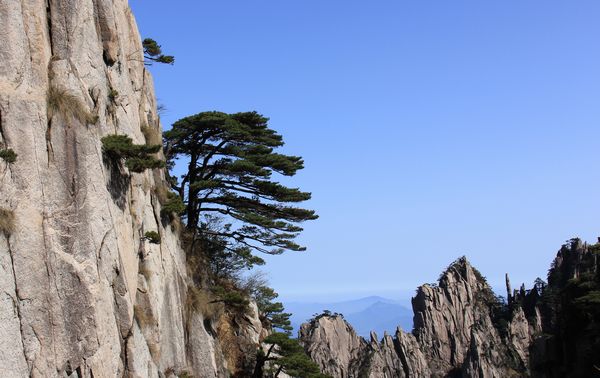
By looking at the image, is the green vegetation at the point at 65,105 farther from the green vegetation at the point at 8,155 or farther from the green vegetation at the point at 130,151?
the green vegetation at the point at 8,155

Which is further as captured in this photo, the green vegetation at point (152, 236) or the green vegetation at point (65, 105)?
the green vegetation at point (152, 236)

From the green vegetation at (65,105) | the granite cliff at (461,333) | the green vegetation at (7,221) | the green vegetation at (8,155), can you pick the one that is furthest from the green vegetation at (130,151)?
the granite cliff at (461,333)

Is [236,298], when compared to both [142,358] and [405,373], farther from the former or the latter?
[405,373]

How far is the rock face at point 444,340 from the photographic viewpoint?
8475 cm

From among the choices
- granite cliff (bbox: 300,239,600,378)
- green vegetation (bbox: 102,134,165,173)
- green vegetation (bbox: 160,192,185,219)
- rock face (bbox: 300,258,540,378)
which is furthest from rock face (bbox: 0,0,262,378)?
rock face (bbox: 300,258,540,378)

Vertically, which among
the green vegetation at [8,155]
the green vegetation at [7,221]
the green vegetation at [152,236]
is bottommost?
the green vegetation at [7,221]

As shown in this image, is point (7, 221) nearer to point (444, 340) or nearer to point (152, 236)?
point (152, 236)

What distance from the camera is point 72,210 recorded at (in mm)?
17562

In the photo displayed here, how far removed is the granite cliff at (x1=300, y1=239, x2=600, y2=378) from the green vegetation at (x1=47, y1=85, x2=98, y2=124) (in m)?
60.2

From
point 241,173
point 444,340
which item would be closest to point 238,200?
point 241,173

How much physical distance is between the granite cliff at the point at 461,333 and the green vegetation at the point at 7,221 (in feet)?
204

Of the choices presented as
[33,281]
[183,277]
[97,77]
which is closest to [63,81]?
[97,77]

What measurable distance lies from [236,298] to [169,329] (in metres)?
5.07

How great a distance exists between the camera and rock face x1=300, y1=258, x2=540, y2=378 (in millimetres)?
84750
